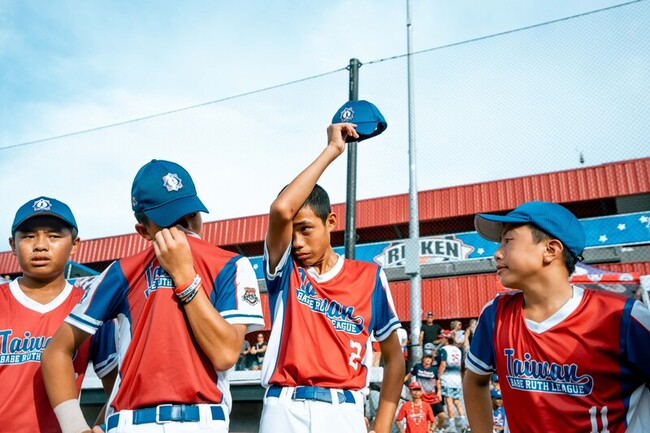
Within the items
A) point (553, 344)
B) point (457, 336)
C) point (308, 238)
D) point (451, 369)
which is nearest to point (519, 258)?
point (553, 344)

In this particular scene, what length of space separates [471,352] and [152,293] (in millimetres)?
1475

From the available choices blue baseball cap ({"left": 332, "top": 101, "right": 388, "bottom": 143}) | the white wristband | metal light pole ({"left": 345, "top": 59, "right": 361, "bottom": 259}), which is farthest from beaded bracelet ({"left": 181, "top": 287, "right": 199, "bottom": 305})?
metal light pole ({"left": 345, "top": 59, "right": 361, "bottom": 259})

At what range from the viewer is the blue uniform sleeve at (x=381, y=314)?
9.16 feet

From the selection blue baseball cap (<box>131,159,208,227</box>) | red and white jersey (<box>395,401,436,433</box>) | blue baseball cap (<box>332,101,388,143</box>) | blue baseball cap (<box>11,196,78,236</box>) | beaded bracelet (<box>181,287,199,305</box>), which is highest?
blue baseball cap (<box>332,101,388,143</box>)

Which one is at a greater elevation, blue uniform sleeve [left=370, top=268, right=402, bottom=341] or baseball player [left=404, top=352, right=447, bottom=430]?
blue uniform sleeve [left=370, top=268, right=402, bottom=341]

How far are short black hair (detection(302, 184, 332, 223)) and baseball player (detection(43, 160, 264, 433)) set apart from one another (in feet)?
2.41

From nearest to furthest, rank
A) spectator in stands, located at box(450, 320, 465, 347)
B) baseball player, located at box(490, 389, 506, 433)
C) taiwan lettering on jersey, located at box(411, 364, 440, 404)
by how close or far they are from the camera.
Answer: baseball player, located at box(490, 389, 506, 433) < taiwan lettering on jersey, located at box(411, 364, 440, 404) < spectator in stands, located at box(450, 320, 465, 347)

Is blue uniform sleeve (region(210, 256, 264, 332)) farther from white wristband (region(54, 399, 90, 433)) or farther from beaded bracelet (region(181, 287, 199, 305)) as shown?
white wristband (region(54, 399, 90, 433))

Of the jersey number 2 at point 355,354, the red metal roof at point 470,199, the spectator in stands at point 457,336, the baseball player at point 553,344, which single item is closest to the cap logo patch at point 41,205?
the jersey number 2 at point 355,354

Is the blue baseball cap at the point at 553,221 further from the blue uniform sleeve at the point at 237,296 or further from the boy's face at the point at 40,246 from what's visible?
the boy's face at the point at 40,246

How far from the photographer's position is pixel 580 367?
218 cm

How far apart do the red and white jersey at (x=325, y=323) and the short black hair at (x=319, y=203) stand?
0.24m

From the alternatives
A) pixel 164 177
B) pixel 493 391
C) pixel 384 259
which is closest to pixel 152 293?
pixel 164 177

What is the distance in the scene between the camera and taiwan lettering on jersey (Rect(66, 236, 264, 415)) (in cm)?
173
